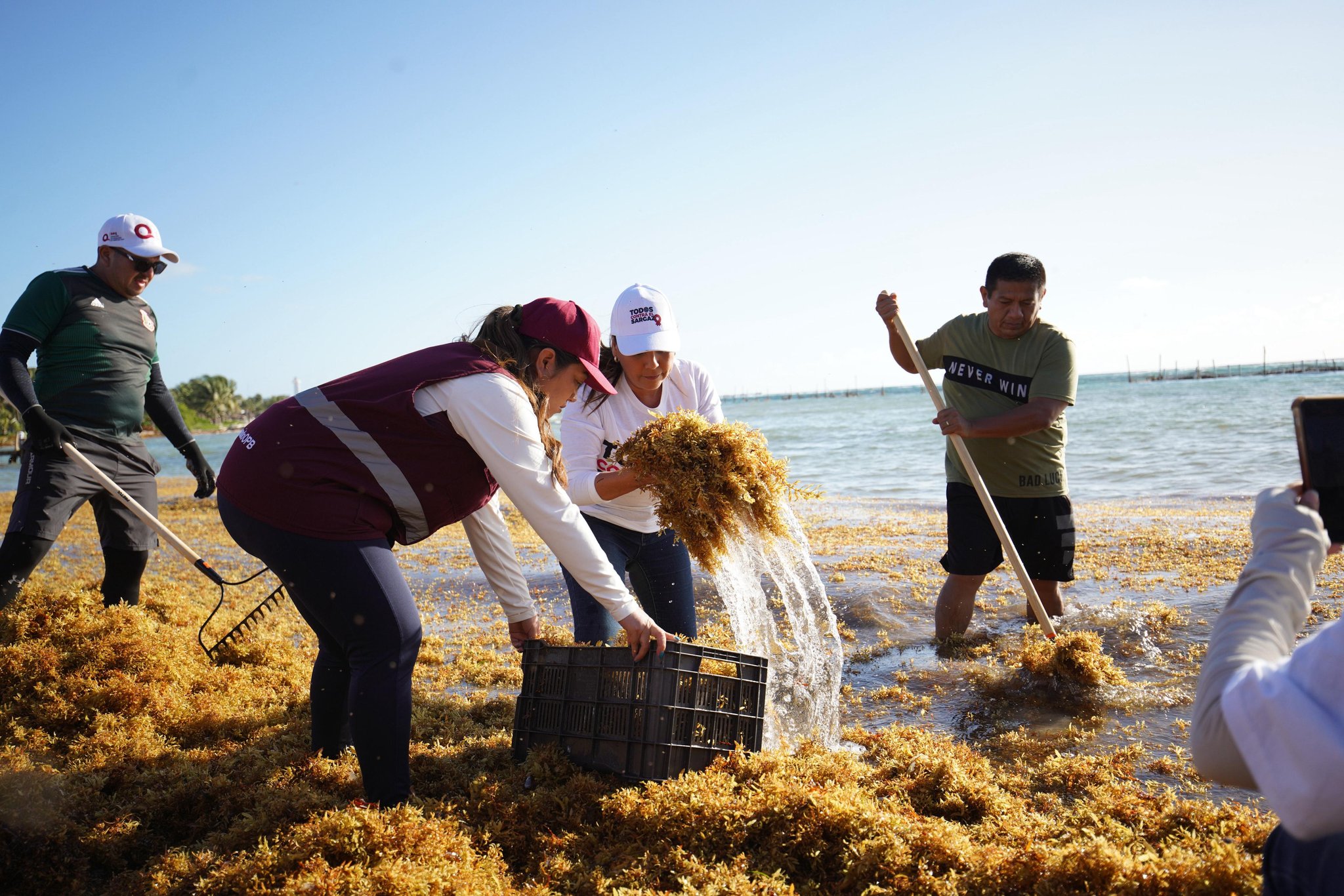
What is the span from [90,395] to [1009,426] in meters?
5.34

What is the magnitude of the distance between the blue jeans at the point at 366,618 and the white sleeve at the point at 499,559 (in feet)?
1.83

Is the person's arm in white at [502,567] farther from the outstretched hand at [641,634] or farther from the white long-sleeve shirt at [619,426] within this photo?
the outstretched hand at [641,634]

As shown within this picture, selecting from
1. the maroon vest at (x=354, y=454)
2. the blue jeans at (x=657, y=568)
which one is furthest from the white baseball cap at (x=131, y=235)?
the blue jeans at (x=657, y=568)

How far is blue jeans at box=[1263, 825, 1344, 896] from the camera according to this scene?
1.53 m

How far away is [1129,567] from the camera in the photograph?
297 inches

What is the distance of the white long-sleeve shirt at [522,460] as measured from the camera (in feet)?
9.32

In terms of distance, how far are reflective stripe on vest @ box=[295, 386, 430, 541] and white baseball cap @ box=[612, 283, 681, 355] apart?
1.33 m

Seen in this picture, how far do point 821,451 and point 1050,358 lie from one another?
2554 cm

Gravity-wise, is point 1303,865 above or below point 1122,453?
above

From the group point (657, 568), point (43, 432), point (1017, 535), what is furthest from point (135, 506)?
point (1017, 535)

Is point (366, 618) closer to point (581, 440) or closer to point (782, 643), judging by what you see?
point (581, 440)

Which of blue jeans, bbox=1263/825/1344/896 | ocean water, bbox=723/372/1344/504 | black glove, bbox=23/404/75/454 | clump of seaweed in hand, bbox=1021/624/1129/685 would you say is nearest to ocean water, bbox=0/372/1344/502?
ocean water, bbox=723/372/1344/504

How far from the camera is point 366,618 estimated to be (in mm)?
2904

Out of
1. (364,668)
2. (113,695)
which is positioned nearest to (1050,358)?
(364,668)
